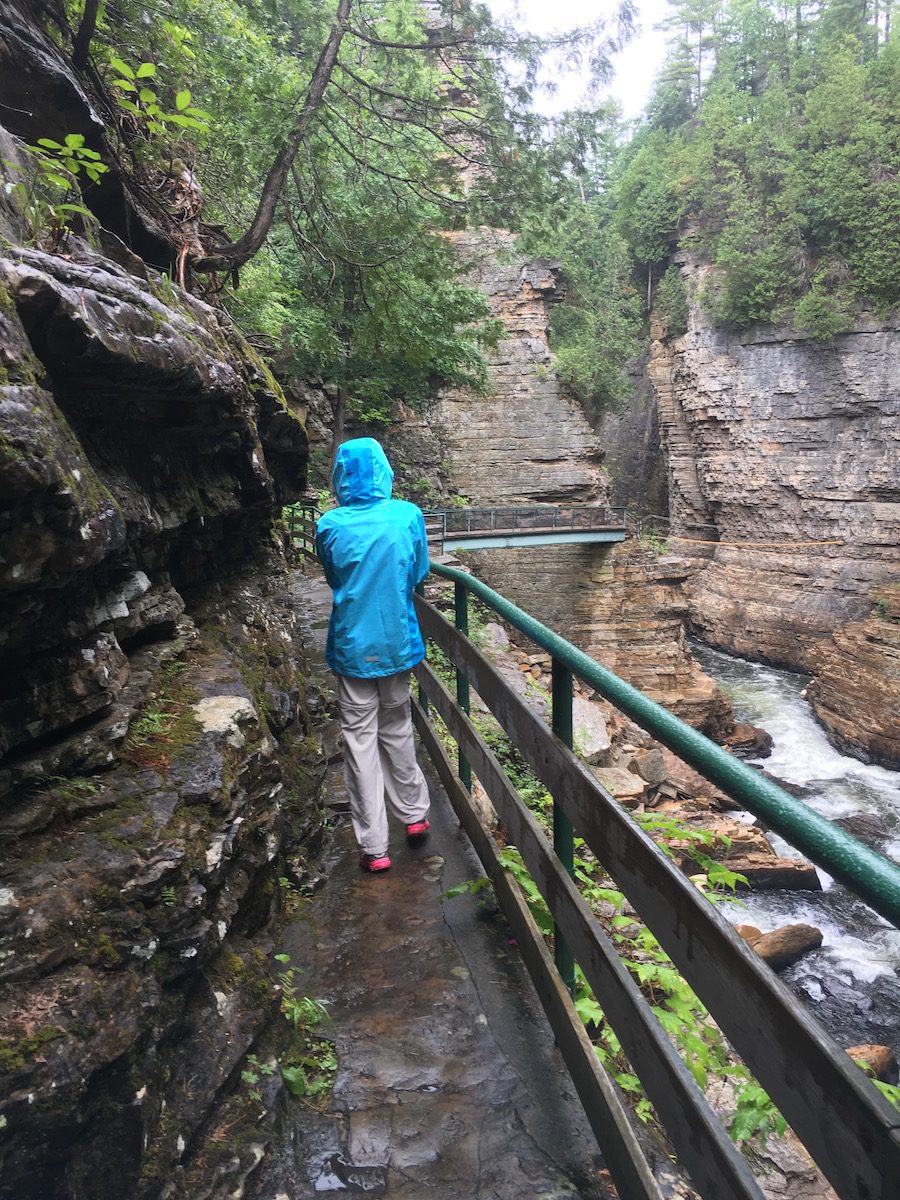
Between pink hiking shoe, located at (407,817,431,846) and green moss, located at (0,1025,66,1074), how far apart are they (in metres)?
2.18

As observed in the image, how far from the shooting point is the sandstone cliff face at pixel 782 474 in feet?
78.9

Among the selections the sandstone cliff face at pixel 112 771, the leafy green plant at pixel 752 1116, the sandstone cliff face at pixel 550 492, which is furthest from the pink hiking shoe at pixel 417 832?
the sandstone cliff face at pixel 550 492

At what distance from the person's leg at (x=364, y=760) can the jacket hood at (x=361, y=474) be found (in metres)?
0.84

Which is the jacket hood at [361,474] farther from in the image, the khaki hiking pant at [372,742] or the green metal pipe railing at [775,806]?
the green metal pipe railing at [775,806]

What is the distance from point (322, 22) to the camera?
729 cm

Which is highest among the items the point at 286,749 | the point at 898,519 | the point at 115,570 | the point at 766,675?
the point at 115,570

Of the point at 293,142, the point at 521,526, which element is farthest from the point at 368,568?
the point at 521,526

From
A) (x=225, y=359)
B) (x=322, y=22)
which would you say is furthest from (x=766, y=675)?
(x=225, y=359)

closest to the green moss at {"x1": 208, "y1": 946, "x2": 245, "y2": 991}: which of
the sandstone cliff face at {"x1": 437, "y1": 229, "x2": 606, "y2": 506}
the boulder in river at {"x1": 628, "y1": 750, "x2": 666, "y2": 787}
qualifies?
the boulder in river at {"x1": 628, "y1": 750, "x2": 666, "y2": 787}

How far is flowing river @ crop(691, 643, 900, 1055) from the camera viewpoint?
7844 mm

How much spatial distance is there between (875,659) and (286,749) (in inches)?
733

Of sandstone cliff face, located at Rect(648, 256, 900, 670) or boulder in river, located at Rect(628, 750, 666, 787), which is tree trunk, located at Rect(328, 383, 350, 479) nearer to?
boulder in river, located at Rect(628, 750, 666, 787)

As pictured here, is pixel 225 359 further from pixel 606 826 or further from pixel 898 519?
pixel 898 519

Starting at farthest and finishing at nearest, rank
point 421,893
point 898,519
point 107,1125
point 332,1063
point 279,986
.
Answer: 1. point 898,519
2. point 421,893
3. point 279,986
4. point 332,1063
5. point 107,1125
